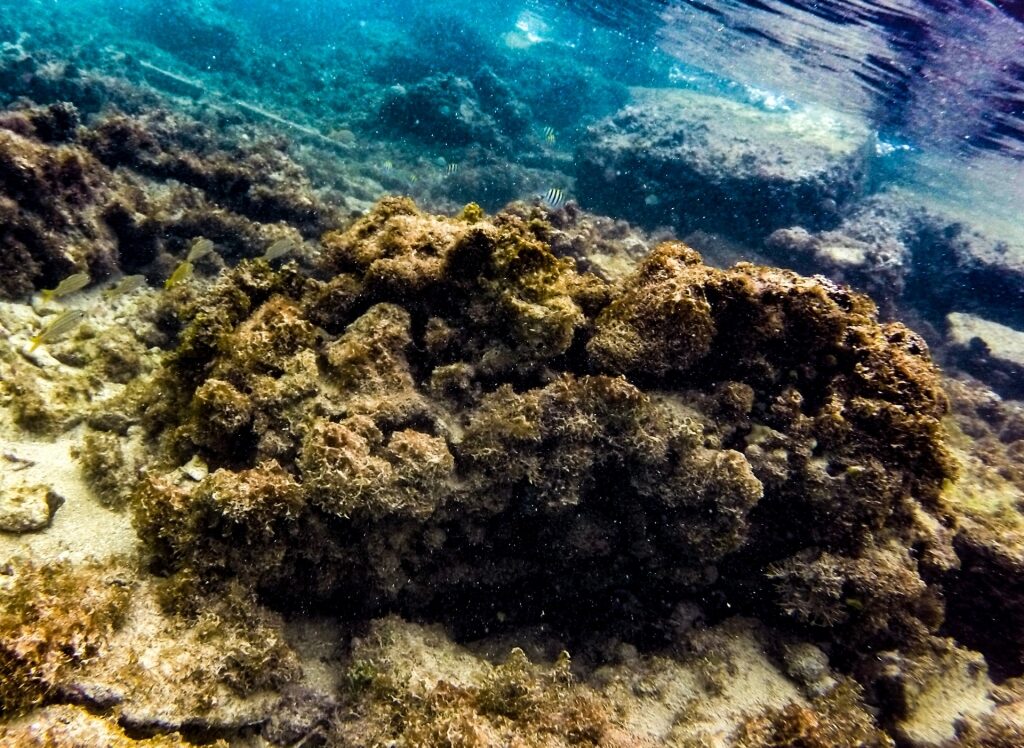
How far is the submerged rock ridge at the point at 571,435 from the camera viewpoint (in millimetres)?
3740

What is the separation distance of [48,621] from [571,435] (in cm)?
310

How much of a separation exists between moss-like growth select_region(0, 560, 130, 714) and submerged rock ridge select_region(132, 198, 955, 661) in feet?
1.47

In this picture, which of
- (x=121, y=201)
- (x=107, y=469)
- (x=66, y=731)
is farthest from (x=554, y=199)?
(x=66, y=731)

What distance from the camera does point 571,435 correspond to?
3.88 metres

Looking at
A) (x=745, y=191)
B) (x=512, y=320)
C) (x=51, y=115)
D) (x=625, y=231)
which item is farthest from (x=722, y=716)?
(x=745, y=191)

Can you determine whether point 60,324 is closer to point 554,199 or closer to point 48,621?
point 48,621

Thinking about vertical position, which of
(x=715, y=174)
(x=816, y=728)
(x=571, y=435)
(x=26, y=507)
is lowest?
(x=715, y=174)

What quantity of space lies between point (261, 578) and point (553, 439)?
2.17m

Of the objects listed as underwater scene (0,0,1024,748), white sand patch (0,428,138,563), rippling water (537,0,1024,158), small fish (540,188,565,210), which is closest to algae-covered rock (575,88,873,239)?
rippling water (537,0,1024,158)

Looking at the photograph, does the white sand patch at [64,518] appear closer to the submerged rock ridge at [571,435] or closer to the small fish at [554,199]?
the submerged rock ridge at [571,435]

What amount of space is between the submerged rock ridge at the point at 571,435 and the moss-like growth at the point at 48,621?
449 mm

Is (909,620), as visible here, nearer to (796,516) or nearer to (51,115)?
(796,516)


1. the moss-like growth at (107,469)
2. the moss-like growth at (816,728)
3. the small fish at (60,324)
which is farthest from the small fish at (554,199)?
the moss-like growth at (816,728)

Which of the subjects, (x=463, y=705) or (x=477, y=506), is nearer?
(x=463, y=705)
